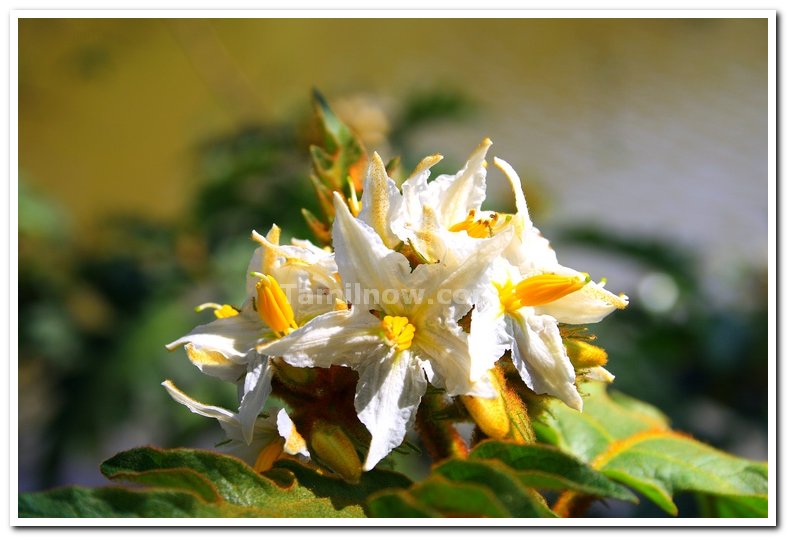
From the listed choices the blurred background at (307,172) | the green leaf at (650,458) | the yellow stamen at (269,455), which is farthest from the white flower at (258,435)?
the blurred background at (307,172)

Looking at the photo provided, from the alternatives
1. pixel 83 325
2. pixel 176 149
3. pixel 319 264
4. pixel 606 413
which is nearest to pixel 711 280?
pixel 606 413

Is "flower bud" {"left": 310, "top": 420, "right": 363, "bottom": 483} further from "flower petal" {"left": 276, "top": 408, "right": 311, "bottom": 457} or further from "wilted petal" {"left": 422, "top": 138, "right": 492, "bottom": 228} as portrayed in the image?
"wilted petal" {"left": 422, "top": 138, "right": 492, "bottom": 228}

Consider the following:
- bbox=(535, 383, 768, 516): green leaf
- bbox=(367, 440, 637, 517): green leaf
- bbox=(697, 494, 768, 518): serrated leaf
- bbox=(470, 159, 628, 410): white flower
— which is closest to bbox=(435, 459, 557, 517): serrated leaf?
bbox=(367, 440, 637, 517): green leaf

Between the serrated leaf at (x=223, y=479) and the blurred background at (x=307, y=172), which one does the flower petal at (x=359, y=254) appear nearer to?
the serrated leaf at (x=223, y=479)

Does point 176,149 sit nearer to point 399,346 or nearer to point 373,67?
point 373,67
